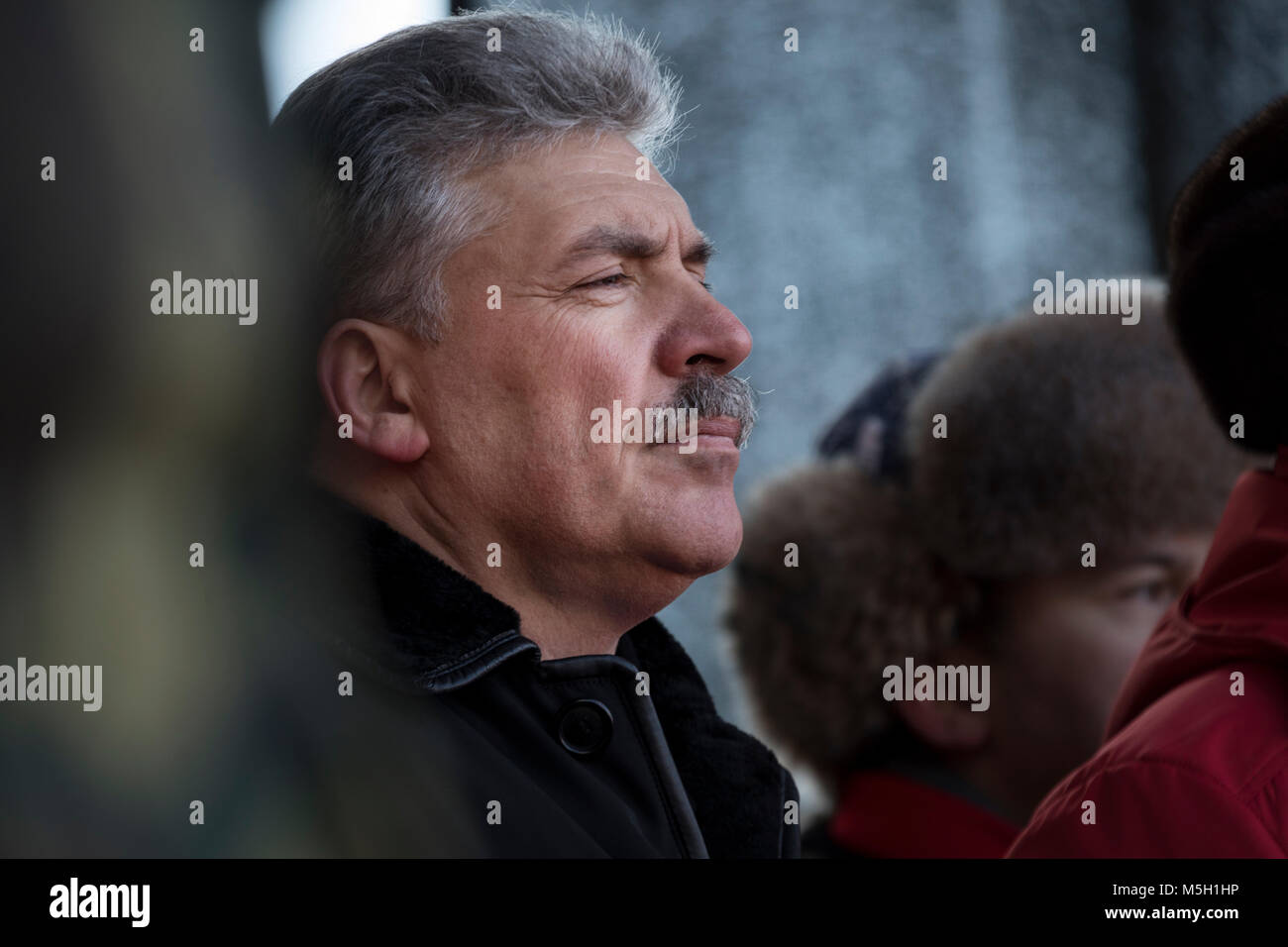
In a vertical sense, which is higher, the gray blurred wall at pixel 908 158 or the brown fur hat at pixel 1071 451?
the gray blurred wall at pixel 908 158

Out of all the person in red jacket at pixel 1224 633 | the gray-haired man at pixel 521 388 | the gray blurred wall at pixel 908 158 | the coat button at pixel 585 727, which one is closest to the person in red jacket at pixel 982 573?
the person in red jacket at pixel 1224 633

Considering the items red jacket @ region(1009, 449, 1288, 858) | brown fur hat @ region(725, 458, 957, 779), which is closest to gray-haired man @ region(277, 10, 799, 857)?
red jacket @ region(1009, 449, 1288, 858)

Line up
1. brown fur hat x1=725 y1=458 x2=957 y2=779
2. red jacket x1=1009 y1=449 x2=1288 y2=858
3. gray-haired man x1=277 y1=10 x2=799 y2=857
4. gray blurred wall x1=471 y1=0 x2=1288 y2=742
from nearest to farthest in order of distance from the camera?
red jacket x1=1009 y1=449 x2=1288 y2=858
gray-haired man x1=277 y1=10 x2=799 y2=857
brown fur hat x1=725 y1=458 x2=957 y2=779
gray blurred wall x1=471 y1=0 x2=1288 y2=742

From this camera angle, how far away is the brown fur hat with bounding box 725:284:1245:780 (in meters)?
1.83

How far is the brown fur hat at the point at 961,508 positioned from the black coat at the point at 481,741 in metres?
0.73

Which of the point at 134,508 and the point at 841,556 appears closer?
the point at 134,508

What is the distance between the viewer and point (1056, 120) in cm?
432

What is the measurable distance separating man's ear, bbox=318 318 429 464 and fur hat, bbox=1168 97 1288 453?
0.71 metres

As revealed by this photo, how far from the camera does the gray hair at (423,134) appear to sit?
1.22 meters

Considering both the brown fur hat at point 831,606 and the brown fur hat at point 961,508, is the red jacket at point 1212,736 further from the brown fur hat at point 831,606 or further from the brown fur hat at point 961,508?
the brown fur hat at point 831,606

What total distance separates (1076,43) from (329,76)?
357 cm

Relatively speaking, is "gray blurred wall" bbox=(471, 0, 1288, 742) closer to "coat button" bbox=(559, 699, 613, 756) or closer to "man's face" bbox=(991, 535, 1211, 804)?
"man's face" bbox=(991, 535, 1211, 804)
